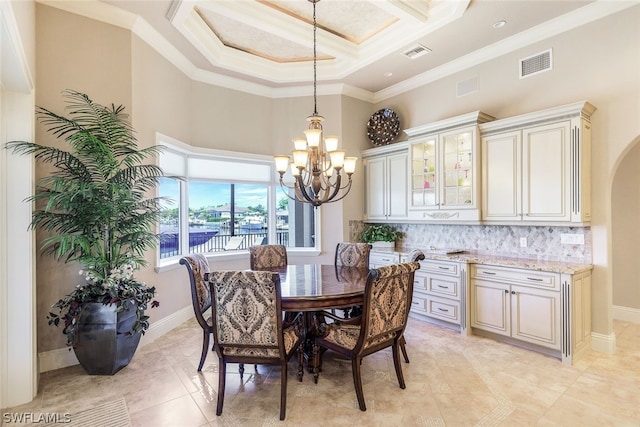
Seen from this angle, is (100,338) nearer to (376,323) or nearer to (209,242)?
(209,242)

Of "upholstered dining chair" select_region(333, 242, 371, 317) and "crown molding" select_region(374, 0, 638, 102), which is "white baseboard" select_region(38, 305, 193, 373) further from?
"crown molding" select_region(374, 0, 638, 102)

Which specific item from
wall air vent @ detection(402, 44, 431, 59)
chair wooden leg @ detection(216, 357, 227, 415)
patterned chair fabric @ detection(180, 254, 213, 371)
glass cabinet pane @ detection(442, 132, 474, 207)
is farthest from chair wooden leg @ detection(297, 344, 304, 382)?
wall air vent @ detection(402, 44, 431, 59)

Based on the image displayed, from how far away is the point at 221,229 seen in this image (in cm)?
511

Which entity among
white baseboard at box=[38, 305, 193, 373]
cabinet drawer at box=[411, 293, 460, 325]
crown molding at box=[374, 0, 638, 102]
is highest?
crown molding at box=[374, 0, 638, 102]

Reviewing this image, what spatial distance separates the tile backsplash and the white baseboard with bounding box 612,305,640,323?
5.28 feet

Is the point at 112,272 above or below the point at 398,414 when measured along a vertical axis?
above

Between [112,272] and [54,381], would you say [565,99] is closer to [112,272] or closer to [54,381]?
[112,272]

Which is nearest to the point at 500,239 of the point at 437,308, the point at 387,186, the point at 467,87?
the point at 437,308

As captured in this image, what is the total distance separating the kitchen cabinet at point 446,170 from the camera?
4.01m

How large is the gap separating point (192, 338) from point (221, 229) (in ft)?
5.86

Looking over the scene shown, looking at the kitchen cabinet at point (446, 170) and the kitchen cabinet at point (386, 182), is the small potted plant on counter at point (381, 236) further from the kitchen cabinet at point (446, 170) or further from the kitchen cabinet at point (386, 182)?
the kitchen cabinet at point (446, 170)

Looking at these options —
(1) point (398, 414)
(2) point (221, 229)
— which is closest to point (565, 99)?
(1) point (398, 414)

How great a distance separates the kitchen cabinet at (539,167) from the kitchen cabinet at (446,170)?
13 cm

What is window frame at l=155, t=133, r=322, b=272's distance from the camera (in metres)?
4.15
